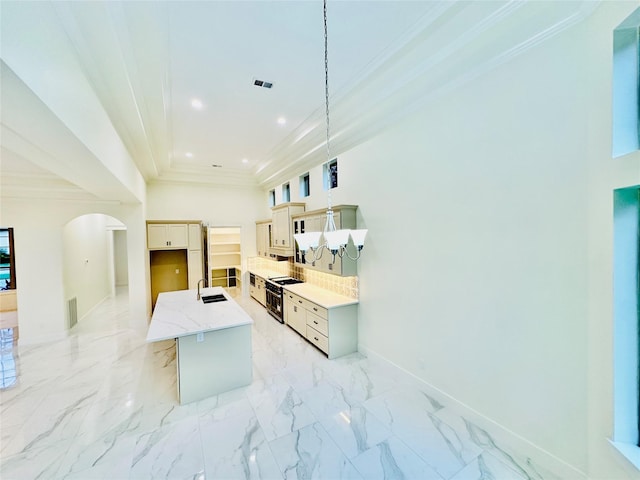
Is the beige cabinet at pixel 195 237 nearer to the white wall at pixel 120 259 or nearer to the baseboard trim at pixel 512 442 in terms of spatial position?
the white wall at pixel 120 259

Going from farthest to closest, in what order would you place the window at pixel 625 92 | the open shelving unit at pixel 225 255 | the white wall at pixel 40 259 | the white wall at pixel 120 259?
the white wall at pixel 120 259, the open shelving unit at pixel 225 255, the white wall at pixel 40 259, the window at pixel 625 92

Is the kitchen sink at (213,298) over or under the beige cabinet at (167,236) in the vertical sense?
under

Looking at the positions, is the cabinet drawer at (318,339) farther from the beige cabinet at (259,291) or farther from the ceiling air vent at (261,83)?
the ceiling air vent at (261,83)

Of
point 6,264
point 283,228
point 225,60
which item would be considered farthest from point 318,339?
point 6,264

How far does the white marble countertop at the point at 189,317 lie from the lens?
2.90m

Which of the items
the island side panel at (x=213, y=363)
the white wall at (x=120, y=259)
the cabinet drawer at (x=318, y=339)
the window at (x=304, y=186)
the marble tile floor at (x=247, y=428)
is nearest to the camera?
the marble tile floor at (x=247, y=428)

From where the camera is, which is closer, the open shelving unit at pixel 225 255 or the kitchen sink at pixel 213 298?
the kitchen sink at pixel 213 298

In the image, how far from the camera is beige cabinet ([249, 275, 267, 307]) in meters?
6.61

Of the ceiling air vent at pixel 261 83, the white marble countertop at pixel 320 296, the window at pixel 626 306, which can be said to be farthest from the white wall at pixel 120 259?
the window at pixel 626 306

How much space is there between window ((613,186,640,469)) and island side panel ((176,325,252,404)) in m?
3.30

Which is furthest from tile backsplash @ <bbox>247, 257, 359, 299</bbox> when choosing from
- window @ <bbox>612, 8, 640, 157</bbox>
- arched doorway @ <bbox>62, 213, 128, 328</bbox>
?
arched doorway @ <bbox>62, 213, 128, 328</bbox>

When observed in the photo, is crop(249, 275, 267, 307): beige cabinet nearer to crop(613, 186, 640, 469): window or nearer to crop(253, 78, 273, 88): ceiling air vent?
crop(253, 78, 273, 88): ceiling air vent

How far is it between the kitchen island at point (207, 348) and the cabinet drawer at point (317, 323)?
3.88ft

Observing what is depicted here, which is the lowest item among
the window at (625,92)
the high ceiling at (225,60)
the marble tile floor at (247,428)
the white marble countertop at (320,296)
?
the marble tile floor at (247,428)
